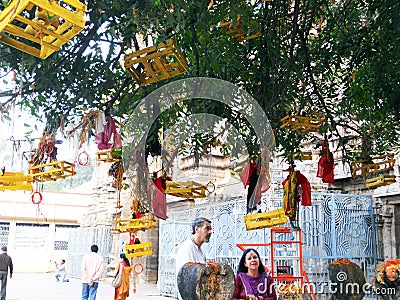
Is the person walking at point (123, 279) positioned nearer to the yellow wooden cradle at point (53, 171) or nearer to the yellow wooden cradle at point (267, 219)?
the yellow wooden cradle at point (53, 171)

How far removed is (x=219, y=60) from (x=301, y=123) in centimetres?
115

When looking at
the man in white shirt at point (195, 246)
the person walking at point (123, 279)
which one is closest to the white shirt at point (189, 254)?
the man in white shirt at point (195, 246)

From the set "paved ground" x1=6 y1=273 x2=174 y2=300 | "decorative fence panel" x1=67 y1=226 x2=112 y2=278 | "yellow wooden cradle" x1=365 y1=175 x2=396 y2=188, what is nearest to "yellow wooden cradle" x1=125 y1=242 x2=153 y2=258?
"yellow wooden cradle" x1=365 y1=175 x2=396 y2=188

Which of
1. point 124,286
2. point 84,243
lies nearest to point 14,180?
point 124,286

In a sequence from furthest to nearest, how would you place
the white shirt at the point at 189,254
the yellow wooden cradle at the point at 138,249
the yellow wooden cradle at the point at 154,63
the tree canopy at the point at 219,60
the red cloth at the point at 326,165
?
the yellow wooden cradle at the point at 138,249 < the red cloth at the point at 326,165 < the white shirt at the point at 189,254 < the tree canopy at the point at 219,60 < the yellow wooden cradle at the point at 154,63

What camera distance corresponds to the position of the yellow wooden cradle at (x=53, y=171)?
5.25 metres

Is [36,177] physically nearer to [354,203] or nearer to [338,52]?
[338,52]

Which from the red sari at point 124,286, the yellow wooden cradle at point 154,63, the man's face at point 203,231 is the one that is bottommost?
the red sari at point 124,286

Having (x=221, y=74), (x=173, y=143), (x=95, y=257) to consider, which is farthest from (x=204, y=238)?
(x=95, y=257)

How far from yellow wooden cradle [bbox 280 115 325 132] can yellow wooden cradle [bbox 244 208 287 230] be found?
88cm

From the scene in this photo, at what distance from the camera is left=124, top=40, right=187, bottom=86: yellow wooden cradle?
3.38 metres

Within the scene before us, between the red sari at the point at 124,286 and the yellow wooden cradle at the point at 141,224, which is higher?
the yellow wooden cradle at the point at 141,224

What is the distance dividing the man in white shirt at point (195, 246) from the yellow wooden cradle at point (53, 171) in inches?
77.5

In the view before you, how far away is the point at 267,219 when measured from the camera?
15.6ft
